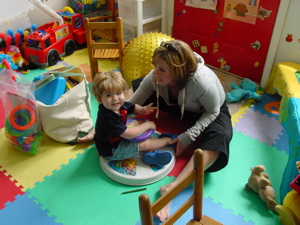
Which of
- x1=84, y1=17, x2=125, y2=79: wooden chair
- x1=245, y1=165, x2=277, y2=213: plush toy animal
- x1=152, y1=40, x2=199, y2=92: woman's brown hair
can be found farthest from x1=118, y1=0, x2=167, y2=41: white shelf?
x1=245, y1=165, x2=277, y2=213: plush toy animal

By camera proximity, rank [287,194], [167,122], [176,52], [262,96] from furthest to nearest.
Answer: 1. [262,96]
2. [167,122]
3. [176,52]
4. [287,194]

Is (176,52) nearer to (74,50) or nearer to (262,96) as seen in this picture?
(262,96)

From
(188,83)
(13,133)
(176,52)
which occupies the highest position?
(176,52)

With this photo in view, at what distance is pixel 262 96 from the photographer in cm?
235

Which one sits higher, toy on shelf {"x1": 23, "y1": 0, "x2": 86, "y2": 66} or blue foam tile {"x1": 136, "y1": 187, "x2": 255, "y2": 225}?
toy on shelf {"x1": 23, "y1": 0, "x2": 86, "y2": 66}

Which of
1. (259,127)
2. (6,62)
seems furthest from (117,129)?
(6,62)

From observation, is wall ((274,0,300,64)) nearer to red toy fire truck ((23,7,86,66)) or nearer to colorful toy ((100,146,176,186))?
colorful toy ((100,146,176,186))

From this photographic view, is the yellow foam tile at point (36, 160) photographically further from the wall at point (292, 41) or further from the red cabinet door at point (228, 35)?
the wall at point (292, 41)

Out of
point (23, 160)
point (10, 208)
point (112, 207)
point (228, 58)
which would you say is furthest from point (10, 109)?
point (228, 58)

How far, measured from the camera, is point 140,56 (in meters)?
2.21

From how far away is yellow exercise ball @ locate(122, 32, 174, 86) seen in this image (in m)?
2.21

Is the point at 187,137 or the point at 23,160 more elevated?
the point at 187,137

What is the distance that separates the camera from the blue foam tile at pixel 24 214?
1.41m

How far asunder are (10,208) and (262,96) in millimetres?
1915
